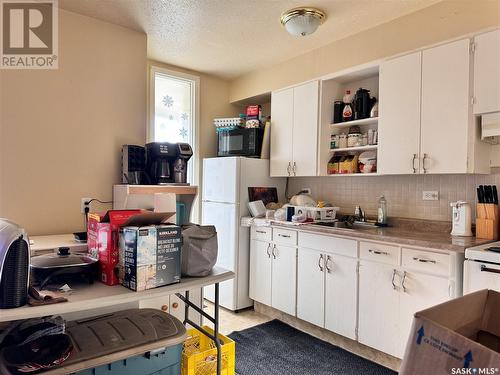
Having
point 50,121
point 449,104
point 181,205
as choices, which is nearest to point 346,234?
point 449,104

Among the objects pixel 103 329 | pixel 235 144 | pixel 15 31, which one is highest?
pixel 15 31

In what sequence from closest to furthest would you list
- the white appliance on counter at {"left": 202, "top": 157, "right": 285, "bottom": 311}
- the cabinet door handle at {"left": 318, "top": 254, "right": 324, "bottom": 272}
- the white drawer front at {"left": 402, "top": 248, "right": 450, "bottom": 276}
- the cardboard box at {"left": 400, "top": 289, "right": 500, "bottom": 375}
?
the cardboard box at {"left": 400, "top": 289, "right": 500, "bottom": 375} < the white drawer front at {"left": 402, "top": 248, "right": 450, "bottom": 276} < the cabinet door handle at {"left": 318, "top": 254, "right": 324, "bottom": 272} < the white appliance on counter at {"left": 202, "top": 157, "right": 285, "bottom": 311}

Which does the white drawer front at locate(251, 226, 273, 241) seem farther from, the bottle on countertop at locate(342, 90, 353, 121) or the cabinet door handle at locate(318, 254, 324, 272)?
the bottle on countertop at locate(342, 90, 353, 121)

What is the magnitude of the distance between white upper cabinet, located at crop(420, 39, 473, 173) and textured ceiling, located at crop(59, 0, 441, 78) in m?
0.46

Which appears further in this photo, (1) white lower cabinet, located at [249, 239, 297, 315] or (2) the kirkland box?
(1) white lower cabinet, located at [249, 239, 297, 315]

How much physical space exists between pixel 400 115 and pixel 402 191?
0.69 m

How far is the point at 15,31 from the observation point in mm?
2455

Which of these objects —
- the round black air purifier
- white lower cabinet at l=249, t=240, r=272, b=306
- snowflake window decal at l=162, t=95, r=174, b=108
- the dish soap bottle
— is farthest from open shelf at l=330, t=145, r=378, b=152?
the round black air purifier

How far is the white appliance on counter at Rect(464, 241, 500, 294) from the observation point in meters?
1.86

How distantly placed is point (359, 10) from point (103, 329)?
2.78 metres

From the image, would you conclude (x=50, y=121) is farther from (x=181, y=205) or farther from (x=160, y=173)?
(x=181, y=205)

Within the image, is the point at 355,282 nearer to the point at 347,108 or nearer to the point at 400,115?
the point at 400,115

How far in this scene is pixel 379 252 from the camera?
247cm

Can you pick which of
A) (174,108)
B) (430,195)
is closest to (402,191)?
(430,195)
